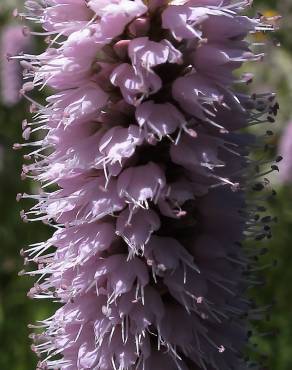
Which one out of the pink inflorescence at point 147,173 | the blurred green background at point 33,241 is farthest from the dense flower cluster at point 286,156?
the pink inflorescence at point 147,173

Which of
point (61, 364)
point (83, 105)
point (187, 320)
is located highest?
point (83, 105)

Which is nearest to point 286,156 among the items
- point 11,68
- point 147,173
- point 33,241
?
point 33,241

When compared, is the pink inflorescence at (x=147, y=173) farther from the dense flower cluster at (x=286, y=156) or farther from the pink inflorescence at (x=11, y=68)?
the pink inflorescence at (x=11, y=68)

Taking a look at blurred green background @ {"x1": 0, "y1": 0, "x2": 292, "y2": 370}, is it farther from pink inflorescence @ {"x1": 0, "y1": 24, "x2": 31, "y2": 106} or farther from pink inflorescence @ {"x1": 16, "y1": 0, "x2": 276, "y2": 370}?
pink inflorescence @ {"x1": 16, "y1": 0, "x2": 276, "y2": 370}

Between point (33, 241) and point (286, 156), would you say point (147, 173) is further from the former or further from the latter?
point (286, 156)

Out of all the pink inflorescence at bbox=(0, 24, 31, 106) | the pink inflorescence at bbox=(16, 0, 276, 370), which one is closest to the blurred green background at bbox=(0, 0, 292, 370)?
the pink inflorescence at bbox=(0, 24, 31, 106)

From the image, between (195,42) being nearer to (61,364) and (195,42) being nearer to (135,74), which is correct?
(135,74)

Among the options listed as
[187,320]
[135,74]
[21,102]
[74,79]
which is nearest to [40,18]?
[74,79]
